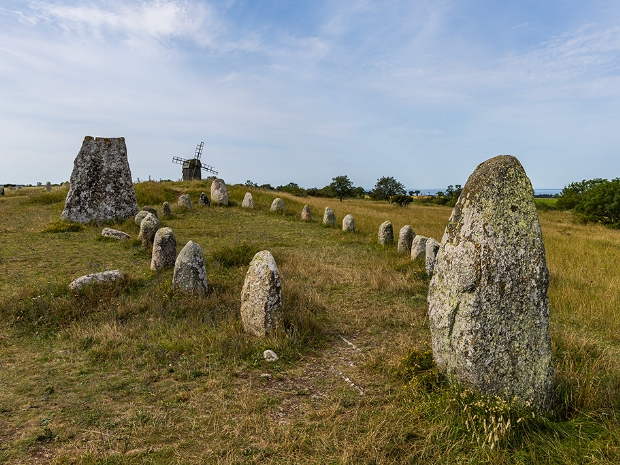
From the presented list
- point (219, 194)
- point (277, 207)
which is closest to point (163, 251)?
point (277, 207)

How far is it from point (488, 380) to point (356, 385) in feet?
5.53

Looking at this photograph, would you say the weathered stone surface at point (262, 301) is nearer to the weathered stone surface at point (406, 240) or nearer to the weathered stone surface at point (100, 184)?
the weathered stone surface at point (406, 240)

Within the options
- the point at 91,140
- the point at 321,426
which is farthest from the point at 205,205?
the point at 321,426

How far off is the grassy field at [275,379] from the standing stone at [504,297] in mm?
317

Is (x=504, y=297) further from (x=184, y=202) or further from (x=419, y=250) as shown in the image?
(x=184, y=202)

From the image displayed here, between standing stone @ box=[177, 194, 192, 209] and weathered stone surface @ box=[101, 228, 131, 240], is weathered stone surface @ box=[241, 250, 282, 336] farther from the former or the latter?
standing stone @ box=[177, 194, 192, 209]

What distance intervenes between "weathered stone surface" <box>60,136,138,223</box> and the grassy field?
791 centimetres

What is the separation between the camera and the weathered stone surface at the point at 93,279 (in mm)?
8609

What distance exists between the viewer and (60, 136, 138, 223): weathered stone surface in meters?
18.6

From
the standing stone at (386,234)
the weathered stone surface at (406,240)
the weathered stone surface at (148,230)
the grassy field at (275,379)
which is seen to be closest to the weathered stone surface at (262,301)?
the grassy field at (275,379)

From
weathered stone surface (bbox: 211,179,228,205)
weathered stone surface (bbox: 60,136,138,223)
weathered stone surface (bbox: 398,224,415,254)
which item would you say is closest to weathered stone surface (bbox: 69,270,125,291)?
weathered stone surface (bbox: 398,224,415,254)

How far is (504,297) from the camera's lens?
4438 millimetres

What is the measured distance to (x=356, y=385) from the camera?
5.46 m

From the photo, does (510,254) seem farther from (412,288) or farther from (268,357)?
(412,288)
